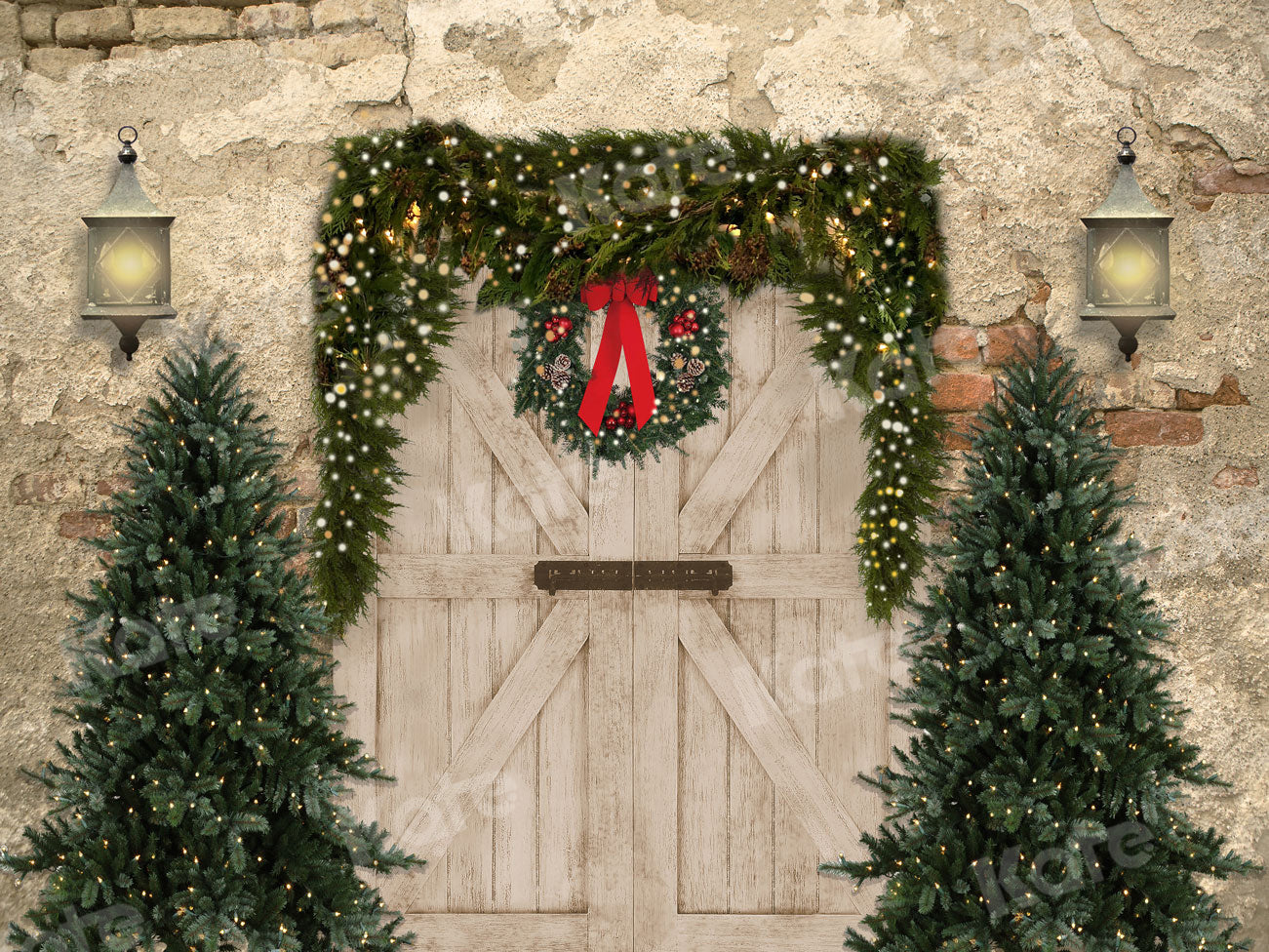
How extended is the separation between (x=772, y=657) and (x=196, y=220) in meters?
2.27

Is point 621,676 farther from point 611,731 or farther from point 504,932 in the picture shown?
point 504,932

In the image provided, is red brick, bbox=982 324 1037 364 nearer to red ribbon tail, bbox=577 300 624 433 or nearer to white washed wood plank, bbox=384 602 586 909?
red ribbon tail, bbox=577 300 624 433

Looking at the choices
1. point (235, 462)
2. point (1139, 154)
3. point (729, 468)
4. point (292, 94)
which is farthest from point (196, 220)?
point (1139, 154)

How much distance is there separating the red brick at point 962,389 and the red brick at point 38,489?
2.69 m

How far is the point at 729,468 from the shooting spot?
3.00 m

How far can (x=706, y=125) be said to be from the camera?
9.36ft

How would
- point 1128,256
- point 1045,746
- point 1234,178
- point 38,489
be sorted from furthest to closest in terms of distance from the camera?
point 38,489, point 1234,178, point 1128,256, point 1045,746

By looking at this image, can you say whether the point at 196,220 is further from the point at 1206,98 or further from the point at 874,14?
the point at 1206,98

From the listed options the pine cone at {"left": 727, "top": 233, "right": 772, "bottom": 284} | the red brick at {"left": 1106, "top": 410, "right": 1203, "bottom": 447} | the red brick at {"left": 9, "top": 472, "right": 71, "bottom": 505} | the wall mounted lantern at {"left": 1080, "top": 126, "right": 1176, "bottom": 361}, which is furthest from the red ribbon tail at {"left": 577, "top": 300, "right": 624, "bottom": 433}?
the red brick at {"left": 9, "top": 472, "right": 71, "bottom": 505}

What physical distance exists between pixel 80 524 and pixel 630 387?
5.73ft

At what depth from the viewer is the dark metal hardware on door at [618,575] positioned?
2.99m

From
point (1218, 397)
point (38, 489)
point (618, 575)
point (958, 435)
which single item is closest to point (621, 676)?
point (618, 575)

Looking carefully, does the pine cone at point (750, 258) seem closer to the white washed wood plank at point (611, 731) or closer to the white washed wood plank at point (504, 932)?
the white washed wood plank at point (611, 731)

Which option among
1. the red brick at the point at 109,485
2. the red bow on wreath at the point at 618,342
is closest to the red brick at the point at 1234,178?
the red bow on wreath at the point at 618,342
